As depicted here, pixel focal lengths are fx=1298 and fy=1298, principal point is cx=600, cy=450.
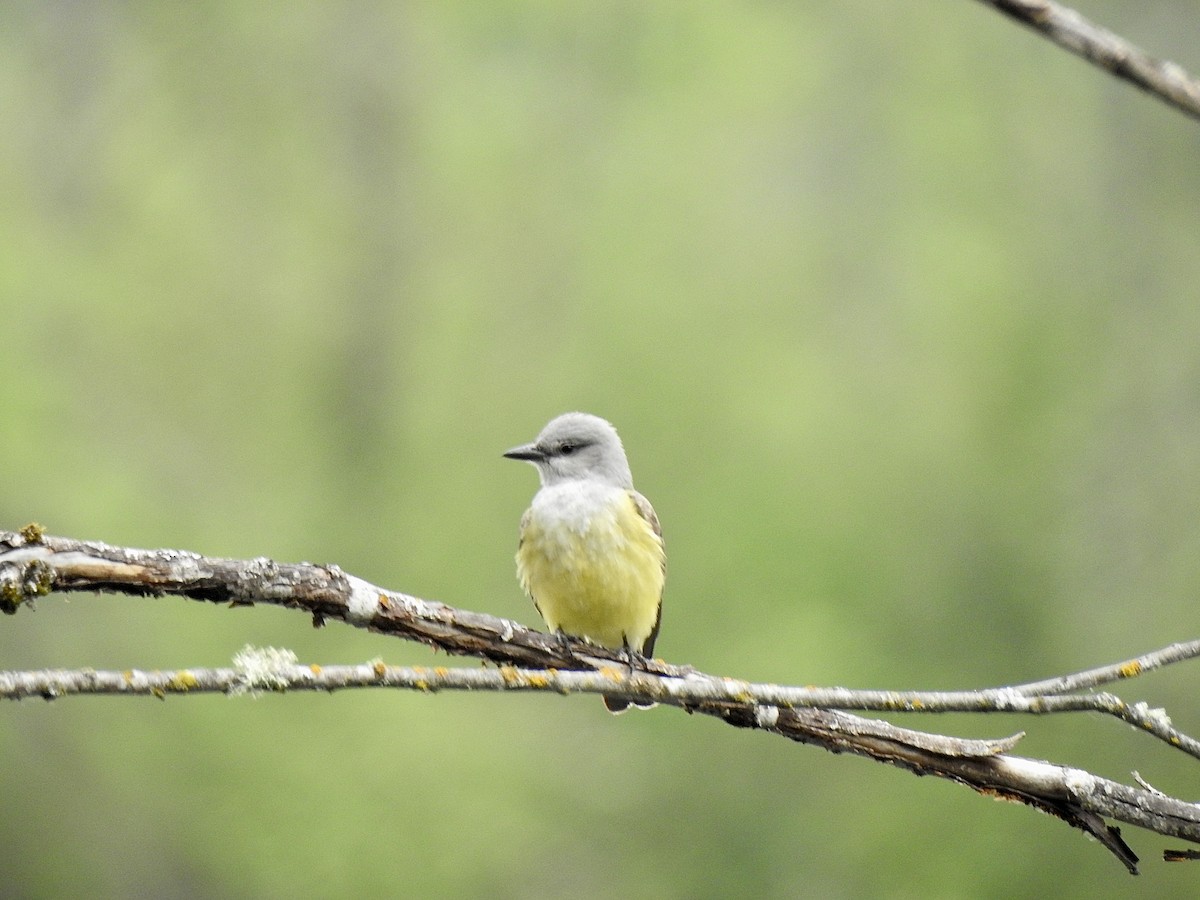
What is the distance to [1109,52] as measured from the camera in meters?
3.87

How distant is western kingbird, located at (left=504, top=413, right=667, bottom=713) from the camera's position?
5348 millimetres

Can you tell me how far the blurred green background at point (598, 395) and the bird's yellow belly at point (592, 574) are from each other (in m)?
6.89

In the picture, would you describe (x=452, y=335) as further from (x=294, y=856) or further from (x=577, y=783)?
(x=294, y=856)

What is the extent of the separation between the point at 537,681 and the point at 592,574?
205cm

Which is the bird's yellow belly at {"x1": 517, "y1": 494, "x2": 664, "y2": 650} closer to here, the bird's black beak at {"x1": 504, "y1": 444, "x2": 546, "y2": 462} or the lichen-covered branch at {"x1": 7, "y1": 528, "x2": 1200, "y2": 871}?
the bird's black beak at {"x1": 504, "y1": 444, "x2": 546, "y2": 462}

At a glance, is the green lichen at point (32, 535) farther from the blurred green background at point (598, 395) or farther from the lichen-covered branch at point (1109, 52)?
the blurred green background at point (598, 395)

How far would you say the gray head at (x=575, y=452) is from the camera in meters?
5.87

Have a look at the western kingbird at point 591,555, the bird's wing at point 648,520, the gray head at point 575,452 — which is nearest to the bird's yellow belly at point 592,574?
the western kingbird at point 591,555

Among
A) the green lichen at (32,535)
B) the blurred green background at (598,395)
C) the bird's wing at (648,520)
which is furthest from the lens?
the blurred green background at (598,395)

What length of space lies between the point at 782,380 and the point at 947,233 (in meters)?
2.75

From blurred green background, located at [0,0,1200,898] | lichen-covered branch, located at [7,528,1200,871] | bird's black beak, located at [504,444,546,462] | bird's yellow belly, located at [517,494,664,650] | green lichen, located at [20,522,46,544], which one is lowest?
lichen-covered branch, located at [7,528,1200,871]

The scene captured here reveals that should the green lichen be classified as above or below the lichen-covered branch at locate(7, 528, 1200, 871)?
above

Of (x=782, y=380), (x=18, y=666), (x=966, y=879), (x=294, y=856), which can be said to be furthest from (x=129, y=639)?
(x=966, y=879)

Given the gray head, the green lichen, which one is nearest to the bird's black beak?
the gray head
